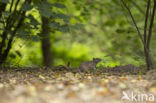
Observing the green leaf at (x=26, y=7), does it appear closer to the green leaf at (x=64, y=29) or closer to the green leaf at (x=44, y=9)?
the green leaf at (x=44, y=9)

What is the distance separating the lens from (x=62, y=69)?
482cm

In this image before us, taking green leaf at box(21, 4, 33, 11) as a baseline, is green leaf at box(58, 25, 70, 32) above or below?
below

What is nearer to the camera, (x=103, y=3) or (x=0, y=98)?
(x=0, y=98)

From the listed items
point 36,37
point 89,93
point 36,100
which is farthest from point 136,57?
point 36,100

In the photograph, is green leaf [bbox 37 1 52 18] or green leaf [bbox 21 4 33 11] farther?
green leaf [bbox 21 4 33 11]

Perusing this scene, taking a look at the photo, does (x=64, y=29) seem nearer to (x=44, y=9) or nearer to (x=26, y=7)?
(x=44, y=9)

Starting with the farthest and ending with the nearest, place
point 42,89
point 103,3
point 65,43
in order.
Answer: point 65,43 → point 103,3 → point 42,89

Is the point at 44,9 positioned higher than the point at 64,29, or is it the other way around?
the point at 44,9

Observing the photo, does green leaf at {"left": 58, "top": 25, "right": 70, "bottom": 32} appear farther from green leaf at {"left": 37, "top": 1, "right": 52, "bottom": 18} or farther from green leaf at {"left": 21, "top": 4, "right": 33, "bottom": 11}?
green leaf at {"left": 21, "top": 4, "right": 33, "bottom": 11}

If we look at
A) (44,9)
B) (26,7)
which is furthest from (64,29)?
(26,7)

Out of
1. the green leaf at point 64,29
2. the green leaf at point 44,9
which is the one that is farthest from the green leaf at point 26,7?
the green leaf at point 64,29

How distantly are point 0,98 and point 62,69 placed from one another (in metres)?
2.63

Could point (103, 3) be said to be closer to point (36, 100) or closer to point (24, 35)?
point (24, 35)

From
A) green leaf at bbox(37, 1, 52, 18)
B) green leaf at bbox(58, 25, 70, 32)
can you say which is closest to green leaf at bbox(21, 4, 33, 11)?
green leaf at bbox(37, 1, 52, 18)
